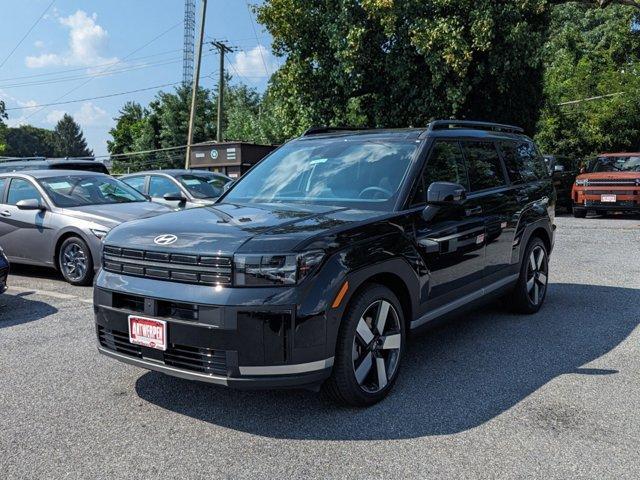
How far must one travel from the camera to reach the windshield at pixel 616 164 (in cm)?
1602

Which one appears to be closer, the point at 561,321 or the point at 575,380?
the point at 575,380

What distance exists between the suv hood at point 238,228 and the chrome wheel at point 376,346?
1.96 feet

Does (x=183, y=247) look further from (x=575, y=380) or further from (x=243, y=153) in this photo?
(x=243, y=153)

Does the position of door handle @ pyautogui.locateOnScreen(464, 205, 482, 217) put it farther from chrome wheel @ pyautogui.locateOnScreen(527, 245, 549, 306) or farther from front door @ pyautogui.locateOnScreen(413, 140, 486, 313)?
chrome wheel @ pyautogui.locateOnScreen(527, 245, 549, 306)

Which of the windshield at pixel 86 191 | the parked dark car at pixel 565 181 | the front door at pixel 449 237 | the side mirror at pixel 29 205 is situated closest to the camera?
the front door at pixel 449 237

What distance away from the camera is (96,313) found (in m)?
3.62

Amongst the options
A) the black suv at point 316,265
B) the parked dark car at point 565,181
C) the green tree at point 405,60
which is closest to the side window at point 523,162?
the black suv at point 316,265

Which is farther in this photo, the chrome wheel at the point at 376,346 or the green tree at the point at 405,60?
the green tree at the point at 405,60

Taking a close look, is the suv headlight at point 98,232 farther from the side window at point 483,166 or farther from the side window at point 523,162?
the side window at point 523,162

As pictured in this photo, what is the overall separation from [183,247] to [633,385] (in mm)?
3143

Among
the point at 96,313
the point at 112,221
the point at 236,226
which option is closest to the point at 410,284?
the point at 236,226

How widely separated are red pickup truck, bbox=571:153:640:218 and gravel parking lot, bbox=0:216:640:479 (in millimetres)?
11767

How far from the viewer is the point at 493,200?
4.98 metres

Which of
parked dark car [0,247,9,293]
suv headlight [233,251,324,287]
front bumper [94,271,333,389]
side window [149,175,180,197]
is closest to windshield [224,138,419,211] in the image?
suv headlight [233,251,324,287]
